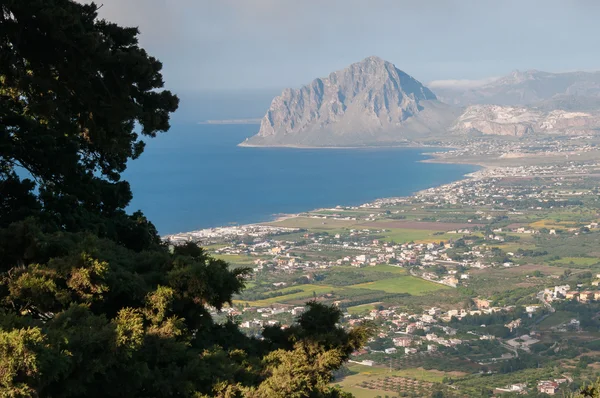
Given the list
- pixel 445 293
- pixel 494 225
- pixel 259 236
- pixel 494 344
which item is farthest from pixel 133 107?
pixel 494 225

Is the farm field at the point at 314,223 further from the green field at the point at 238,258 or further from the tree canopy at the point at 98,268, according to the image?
the tree canopy at the point at 98,268

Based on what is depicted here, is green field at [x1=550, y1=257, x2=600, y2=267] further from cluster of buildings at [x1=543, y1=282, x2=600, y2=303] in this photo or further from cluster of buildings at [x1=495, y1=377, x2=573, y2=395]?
cluster of buildings at [x1=495, y1=377, x2=573, y2=395]

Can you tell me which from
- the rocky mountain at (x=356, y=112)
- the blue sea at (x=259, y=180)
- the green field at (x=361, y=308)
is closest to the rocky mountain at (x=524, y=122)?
the rocky mountain at (x=356, y=112)

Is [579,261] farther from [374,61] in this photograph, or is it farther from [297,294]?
[374,61]

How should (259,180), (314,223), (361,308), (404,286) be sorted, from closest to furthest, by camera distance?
(361,308), (404,286), (314,223), (259,180)

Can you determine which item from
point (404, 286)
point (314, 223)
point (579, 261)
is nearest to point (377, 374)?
point (404, 286)

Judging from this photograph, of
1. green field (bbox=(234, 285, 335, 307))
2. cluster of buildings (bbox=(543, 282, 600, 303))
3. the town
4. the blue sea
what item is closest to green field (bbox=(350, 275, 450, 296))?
the town

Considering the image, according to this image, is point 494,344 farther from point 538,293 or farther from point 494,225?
point 494,225
